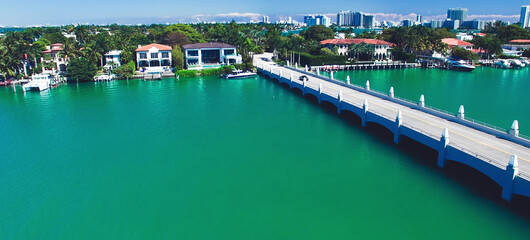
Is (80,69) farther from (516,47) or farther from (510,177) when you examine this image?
(516,47)

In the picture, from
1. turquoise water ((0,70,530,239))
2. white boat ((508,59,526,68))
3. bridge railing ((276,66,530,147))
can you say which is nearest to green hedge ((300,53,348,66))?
bridge railing ((276,66,530,147))

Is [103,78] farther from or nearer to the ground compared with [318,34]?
nearer to the ground

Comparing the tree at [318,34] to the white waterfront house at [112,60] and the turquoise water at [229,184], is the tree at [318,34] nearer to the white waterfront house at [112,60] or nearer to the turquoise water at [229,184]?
the white waterfront house at [112,60]

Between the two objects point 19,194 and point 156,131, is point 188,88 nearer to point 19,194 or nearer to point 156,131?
point 156,131

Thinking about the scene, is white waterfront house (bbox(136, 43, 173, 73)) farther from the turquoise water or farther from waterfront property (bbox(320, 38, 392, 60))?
waterfront property (bbox(320, 38, 392, 60))

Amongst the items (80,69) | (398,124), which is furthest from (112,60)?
(398,124)

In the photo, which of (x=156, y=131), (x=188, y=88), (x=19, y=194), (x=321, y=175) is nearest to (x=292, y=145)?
(x=321, y=175)

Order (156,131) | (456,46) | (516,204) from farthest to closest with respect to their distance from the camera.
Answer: (456,46) < (156,131) < (516,204)
